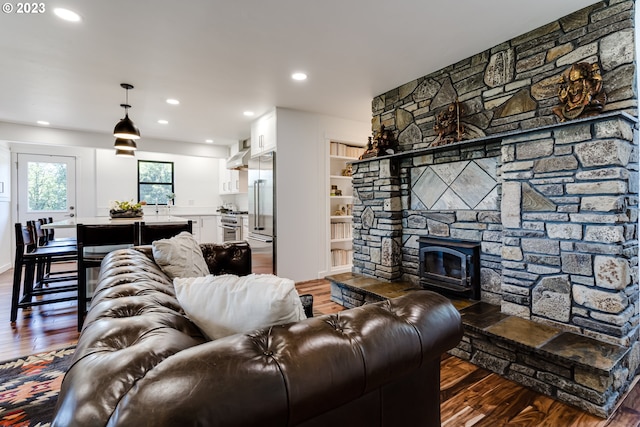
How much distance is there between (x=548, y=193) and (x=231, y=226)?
222 inches

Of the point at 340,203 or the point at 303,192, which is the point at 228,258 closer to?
the point at 303,192

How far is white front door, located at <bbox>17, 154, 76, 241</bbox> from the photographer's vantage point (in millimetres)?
5914

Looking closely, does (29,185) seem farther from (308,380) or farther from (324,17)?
(308,380)

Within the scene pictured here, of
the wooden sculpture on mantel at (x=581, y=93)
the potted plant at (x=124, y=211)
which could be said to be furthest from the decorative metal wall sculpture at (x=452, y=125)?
the potted plant at (x=124, y=211)

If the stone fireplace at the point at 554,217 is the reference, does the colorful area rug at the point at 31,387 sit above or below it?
below

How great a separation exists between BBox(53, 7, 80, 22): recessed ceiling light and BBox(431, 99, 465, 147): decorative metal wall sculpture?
311 centimetres

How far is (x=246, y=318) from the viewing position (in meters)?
0.99

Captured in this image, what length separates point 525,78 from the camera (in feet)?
8.39

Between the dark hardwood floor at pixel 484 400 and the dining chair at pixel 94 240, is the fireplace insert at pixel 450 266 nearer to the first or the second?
the dark hardwood floor at pixel 484 400

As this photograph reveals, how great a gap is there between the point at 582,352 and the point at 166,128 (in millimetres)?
6115

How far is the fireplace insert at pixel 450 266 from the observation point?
111 inches

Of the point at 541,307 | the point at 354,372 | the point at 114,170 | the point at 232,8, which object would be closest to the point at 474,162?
the point at 541,307

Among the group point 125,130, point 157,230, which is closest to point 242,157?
point 125,130

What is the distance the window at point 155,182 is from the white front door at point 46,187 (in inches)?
49.1
